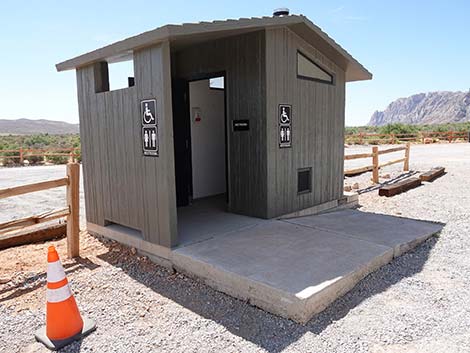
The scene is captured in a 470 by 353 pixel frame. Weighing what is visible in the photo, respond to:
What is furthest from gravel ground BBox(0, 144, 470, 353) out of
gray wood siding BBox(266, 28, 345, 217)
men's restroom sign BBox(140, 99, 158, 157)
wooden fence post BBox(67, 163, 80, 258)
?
gray wood siding BBox(266, 28, 345, 217)

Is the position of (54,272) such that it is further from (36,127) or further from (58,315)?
(36,127)

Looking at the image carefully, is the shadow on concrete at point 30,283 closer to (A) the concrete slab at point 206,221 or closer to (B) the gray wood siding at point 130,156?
(B) the gray wood siding at point 130,156

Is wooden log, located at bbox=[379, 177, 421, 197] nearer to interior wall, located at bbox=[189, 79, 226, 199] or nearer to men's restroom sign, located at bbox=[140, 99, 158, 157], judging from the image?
interior wall, located at bbox=[189, 79, 226, 199]

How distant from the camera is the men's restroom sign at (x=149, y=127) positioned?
4070 mm

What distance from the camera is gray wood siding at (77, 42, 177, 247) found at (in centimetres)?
399

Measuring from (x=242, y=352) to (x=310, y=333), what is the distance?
0.56 meters

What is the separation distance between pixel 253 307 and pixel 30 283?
2.51 meters

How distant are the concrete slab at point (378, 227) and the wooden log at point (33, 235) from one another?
3509 mm

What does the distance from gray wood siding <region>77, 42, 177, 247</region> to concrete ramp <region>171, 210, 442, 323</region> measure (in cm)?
61

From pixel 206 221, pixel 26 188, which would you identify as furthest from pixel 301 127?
pixel 26 188

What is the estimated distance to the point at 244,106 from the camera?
17.7 feet

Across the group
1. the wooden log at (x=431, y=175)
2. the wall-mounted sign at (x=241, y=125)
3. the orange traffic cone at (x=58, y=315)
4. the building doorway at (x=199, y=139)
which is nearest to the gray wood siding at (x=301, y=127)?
the wall-mounted sign at (x=241, y=125)

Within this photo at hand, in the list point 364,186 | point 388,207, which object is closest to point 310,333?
point 388,207

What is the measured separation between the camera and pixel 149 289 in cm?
381
